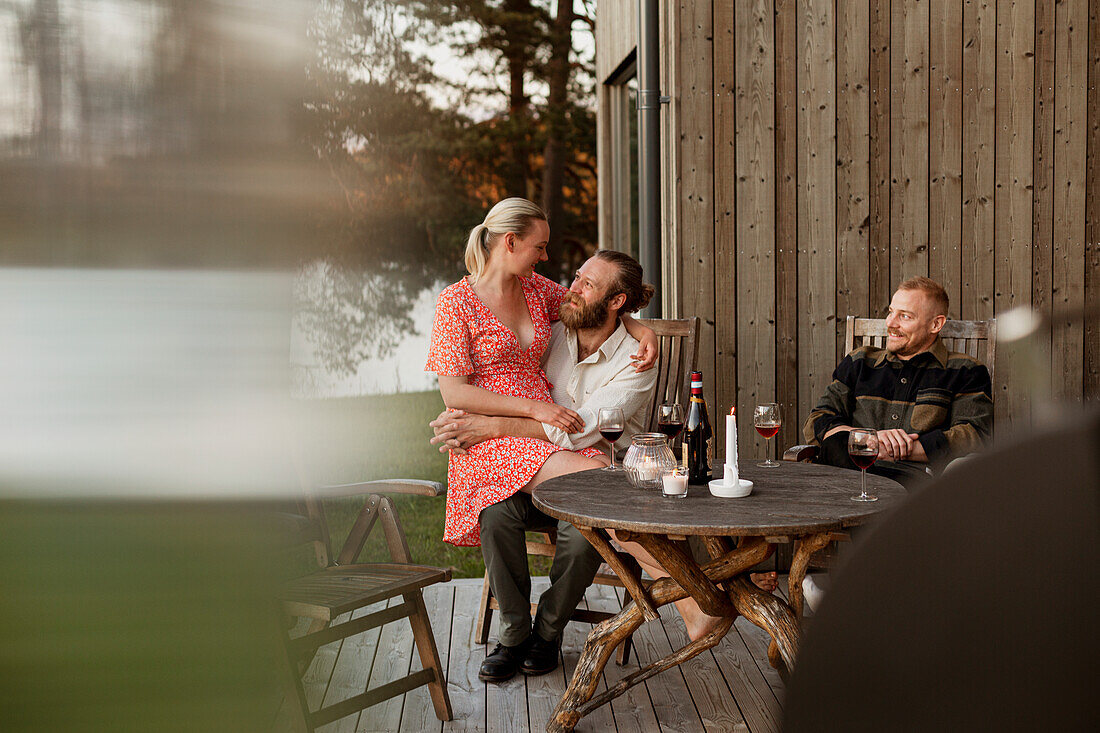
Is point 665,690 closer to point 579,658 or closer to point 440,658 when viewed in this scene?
point 579,658

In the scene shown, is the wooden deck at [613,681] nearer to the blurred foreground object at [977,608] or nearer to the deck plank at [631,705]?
the deck plank at [631,705]

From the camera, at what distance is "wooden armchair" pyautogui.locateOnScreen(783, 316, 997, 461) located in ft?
10.0

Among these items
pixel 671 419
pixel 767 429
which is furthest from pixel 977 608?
pixel 767 429

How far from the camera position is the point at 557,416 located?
2.60m

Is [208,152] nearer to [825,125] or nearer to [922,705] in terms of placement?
[922,705]

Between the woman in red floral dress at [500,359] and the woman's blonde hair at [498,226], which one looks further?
the woman's blonde hair at [498,226]

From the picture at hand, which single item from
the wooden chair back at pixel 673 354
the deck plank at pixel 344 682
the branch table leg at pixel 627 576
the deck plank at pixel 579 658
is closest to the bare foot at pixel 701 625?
the branch table leg at pixel 627 576

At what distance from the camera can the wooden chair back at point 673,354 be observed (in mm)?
3141

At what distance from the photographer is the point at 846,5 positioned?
330cm

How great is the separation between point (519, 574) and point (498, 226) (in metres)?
1.03

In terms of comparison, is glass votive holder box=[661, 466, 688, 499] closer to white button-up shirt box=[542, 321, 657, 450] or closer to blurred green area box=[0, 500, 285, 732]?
white button-up shirt box=[542, 321, 657, 450]

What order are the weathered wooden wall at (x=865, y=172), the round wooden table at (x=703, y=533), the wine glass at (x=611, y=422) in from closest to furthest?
1. the round wooden table at (x=703, y=533)
2. the wine glass at (x=611, y=422)
3. the weathered wooden wall at (x=865, y=172)

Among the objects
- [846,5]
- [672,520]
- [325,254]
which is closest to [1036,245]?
[846,5]

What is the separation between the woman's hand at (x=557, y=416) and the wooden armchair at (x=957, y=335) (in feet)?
3.76
